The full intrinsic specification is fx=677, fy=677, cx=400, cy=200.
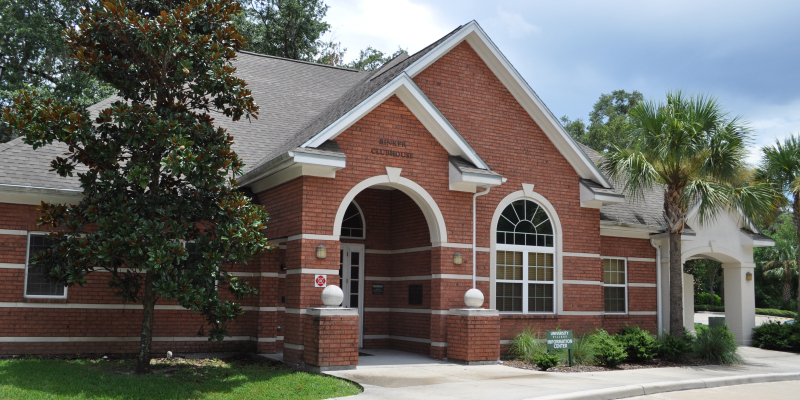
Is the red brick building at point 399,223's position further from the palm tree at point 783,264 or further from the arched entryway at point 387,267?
the palm tree at point 783,264

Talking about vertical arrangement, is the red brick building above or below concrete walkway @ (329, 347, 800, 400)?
above

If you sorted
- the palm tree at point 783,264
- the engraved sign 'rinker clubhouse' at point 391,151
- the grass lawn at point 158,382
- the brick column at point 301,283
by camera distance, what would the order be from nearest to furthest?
the grass lawn at point 158,382 → the brick column at point 301,283 → the engraved sign 'rinker clubhouse' at point 391,151 → the palm tree at point 783,264

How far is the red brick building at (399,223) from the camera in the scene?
1337 cm

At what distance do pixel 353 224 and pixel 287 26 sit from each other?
20000 millimetres

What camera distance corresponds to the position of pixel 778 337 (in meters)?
20.2

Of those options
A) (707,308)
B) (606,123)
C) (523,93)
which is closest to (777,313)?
(707,308)

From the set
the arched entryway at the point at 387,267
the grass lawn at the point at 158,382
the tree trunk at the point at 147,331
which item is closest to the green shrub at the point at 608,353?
the arched entryway at the point at 387,267

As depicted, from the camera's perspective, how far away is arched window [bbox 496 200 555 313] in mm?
16172

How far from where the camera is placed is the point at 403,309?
1608cm

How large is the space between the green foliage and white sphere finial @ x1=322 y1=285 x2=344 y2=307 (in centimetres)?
1460

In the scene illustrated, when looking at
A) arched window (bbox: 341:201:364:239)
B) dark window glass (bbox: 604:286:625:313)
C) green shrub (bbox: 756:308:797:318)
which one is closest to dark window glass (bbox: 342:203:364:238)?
arched window (bbox: 341:201:364:239)

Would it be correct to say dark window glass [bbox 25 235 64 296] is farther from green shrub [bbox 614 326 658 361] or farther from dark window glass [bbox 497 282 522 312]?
green shrub [bbox 614 326 658 361]

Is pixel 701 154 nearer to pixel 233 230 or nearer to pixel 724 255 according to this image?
pixel 724 255

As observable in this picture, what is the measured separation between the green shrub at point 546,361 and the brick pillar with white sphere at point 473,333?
0.85 metres
